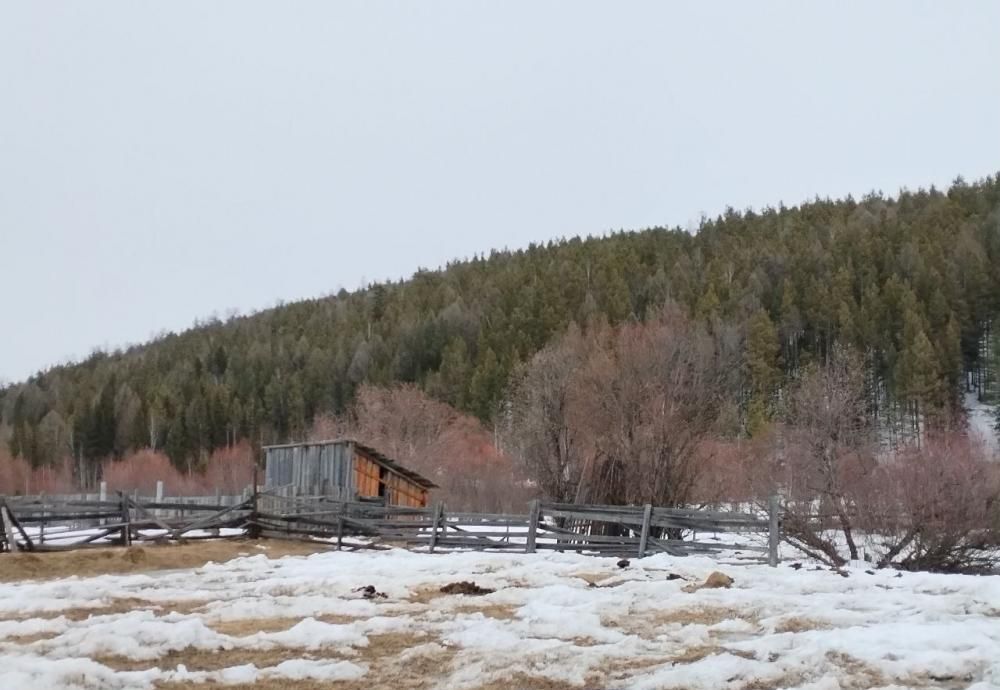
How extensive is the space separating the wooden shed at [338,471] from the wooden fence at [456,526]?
395 cm

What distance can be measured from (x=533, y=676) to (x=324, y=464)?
22949 millimetres

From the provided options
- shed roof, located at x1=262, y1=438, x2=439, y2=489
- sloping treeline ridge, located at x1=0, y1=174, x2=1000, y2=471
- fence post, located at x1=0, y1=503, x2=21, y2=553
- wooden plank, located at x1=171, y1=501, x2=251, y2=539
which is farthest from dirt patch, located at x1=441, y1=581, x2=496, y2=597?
sloping treeline ridge, located at x1=0, y1=174, x2=1000, y2=471

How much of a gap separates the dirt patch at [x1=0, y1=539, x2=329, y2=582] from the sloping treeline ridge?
37904 mm

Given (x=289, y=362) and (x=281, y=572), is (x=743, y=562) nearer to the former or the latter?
(x=281, y=572)

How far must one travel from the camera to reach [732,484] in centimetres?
2886

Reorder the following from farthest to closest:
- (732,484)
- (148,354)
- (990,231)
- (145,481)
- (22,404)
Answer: (148,354) → (22,404) → (990,231) → (145,481) → (732,484)

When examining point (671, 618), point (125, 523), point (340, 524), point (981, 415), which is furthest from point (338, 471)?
point (981, 415)

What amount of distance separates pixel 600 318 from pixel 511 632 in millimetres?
56285

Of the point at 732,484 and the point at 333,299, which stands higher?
the point at 333,299

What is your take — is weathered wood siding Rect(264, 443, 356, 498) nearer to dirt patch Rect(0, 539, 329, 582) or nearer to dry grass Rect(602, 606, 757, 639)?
dirt patch Rect(0, 539, 329, 582)

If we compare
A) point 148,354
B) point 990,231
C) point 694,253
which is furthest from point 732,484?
point 148,354

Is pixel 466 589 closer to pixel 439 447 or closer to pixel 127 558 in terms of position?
pixel 127 558

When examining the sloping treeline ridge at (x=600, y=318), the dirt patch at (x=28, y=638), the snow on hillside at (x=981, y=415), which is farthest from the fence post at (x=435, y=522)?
the snow on hillside at (x=981, y=415)

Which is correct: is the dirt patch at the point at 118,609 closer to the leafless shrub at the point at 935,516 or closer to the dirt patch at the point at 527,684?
the dirt patch at the point at 527,684
